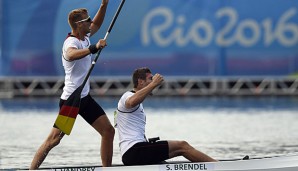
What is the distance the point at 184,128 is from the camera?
25906 mm

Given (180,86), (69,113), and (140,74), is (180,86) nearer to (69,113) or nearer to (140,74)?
(69,113)

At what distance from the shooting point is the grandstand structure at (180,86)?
3656cm

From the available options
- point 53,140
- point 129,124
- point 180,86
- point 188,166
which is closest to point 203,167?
point 188,166

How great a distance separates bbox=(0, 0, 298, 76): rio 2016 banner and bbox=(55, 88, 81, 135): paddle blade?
21277mm

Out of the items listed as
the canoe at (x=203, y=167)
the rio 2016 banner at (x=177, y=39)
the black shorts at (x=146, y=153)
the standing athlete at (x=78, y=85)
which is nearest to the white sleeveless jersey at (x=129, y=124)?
the black shorts at (x=146, y=153)

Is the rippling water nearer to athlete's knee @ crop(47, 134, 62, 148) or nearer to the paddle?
athlete's knee @ crop(47, 134, 62, 148)

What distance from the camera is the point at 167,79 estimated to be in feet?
119

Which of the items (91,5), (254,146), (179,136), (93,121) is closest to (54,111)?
(91,5)

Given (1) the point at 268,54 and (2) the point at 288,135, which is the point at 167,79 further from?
(2) the point at 288,135

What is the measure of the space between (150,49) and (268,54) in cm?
381

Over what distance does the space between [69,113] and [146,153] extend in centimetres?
125

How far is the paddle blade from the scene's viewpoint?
572 inches

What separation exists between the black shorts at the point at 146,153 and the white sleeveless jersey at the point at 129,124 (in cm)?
9

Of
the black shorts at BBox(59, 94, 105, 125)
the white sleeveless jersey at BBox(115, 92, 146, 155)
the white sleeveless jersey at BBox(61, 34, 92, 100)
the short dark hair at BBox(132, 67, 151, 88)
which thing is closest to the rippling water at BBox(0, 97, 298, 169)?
the black shorts at BBox(59, 94, 105, 125)
